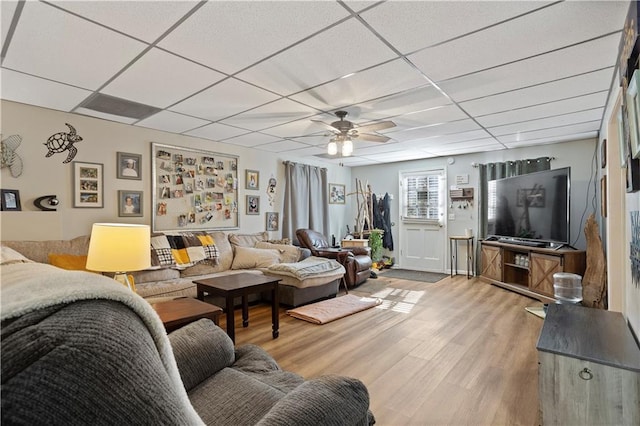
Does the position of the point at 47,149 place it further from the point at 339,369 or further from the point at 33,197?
the point at 339,369

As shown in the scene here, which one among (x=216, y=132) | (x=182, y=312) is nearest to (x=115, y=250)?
(x=182, y=312)

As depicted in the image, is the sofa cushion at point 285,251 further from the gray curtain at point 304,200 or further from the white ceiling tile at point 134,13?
the white ceiling tile at point 134,13

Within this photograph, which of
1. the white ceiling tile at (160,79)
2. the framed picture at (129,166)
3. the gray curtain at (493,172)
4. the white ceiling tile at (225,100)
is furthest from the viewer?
the gray curtain at (493,172)

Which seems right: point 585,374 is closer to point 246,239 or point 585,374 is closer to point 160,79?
point 160,79

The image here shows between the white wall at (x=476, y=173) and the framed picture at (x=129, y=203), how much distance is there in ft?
15.6

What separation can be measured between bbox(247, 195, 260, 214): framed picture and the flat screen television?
13.5 feet

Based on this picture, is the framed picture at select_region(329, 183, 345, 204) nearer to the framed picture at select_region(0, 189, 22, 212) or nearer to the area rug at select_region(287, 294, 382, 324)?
the area rug at select_region(287, 294, 382, 324)

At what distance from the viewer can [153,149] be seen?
426cm

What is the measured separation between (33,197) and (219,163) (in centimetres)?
227

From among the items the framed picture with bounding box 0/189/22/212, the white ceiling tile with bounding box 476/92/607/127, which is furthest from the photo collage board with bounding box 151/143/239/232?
the white ceiling tile with bounding box 476/92/607/127

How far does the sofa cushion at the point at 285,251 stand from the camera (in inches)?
195

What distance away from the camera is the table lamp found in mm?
2053

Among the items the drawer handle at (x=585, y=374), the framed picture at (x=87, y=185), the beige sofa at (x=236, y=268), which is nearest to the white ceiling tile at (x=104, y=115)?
the framed picture at (x=87, y=185)

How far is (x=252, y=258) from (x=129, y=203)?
5.67 feet
